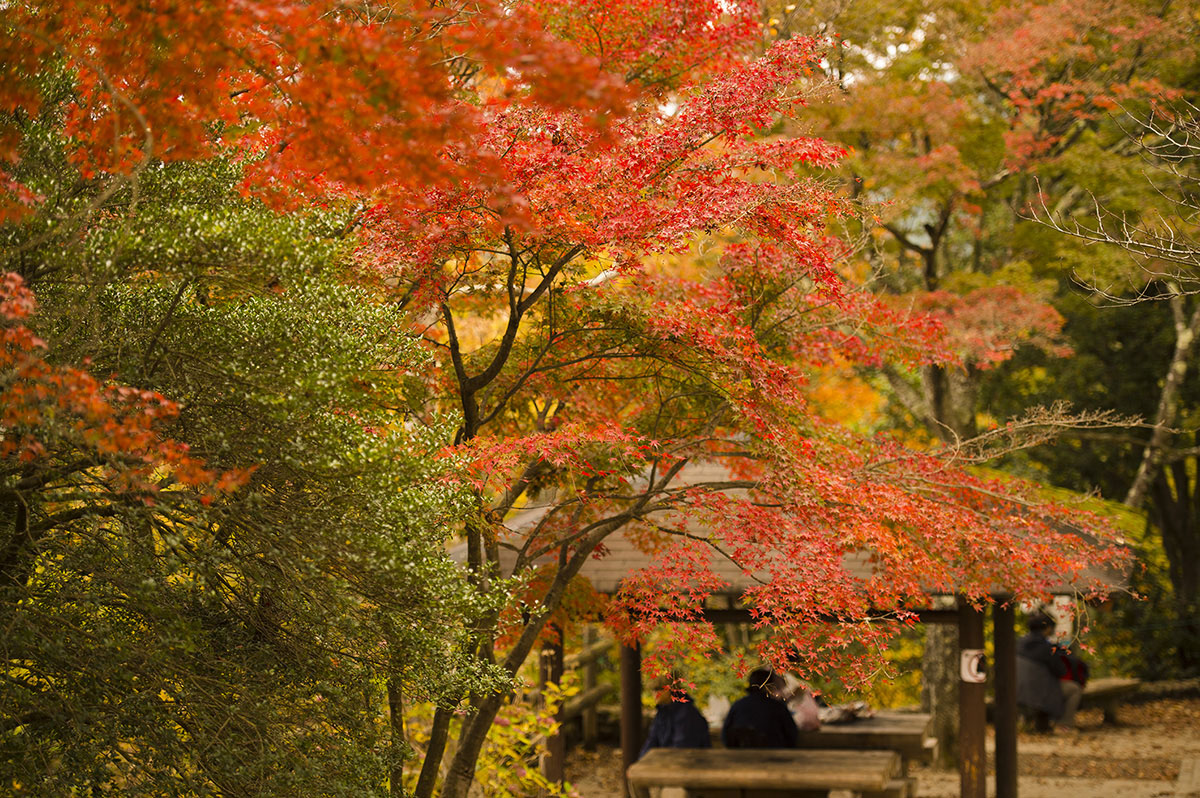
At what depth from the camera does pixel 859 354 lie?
6969 mm

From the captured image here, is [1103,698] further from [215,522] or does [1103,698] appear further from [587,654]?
[215,522]

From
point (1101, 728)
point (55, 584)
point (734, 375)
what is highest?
point (734, 375)

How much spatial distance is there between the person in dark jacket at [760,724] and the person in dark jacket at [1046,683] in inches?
194

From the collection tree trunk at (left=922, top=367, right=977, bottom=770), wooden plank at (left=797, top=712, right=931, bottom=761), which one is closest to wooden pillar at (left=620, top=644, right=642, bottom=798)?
wooden plank at (left=797, top=712, right=931, bottom=761)

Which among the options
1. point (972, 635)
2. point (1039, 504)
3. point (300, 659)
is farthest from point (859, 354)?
point (300, 659)

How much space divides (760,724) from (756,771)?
47.9 inches

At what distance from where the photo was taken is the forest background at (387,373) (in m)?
3.56

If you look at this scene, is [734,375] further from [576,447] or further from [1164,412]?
[1164,412]

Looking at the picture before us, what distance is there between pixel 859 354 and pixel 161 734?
15.7 ft

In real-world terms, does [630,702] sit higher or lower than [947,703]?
higher

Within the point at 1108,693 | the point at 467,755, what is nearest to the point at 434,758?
the point at 467,755

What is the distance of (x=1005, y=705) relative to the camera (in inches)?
364

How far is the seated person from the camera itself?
8.96m

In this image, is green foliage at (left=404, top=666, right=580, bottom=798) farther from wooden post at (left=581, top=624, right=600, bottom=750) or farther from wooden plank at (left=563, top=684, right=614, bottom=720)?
wooden post at (left=581, top=624, right=600, bottom=750)
